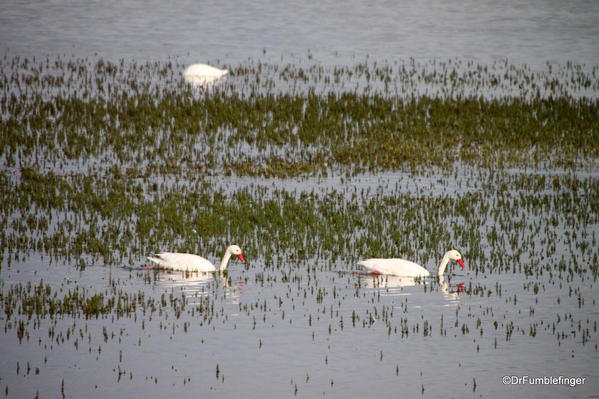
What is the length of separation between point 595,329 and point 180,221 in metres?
8.76

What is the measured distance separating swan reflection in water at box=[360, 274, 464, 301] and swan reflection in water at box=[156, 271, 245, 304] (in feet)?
6.58

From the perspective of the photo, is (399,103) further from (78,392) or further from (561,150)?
(78,392)

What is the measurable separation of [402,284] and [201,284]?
3065mm

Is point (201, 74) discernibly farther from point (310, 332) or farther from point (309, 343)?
point (309, 343)

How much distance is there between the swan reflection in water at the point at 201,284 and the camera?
51.5 ft

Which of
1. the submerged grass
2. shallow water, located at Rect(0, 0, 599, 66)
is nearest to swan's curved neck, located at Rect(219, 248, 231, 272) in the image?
the submerged grass

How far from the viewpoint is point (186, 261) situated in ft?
55.0

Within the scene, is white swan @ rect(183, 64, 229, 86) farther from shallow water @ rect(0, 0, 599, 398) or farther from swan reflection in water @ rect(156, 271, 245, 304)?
swan reflection in water @ rect(156, 271, 245, 304)

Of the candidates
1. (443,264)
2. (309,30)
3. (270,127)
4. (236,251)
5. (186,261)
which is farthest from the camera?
(309,30)

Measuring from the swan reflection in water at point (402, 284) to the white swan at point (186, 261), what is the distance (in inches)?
82.0

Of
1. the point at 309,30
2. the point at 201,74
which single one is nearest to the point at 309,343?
the point at 201,74

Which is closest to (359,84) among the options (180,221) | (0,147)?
(0,147)

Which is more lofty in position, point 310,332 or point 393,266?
point 393,266

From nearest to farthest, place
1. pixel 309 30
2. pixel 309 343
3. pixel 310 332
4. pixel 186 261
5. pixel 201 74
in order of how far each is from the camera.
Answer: pixel 309 343 → pixel 310 332 → pixel 186 261 → pixel 201 74 → pixel 309 30
